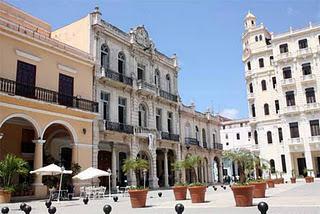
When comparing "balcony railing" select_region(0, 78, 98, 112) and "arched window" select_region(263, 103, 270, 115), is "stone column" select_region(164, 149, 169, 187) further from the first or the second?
"arched window" select_region(263, 103, 270, 115)

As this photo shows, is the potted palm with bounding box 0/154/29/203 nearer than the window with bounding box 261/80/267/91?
Yes

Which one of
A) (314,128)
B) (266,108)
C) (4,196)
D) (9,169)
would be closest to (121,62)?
(9,169)

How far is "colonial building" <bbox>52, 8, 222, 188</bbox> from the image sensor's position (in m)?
25.8

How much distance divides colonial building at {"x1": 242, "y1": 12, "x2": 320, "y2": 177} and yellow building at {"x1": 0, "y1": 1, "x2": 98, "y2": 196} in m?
28.2

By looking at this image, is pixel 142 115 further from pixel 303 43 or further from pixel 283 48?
pixel 303 43

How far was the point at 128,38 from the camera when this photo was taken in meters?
29.6

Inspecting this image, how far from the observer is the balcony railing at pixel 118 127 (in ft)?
83.7

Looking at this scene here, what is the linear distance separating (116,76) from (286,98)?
2549 cm

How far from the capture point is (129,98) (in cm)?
2867

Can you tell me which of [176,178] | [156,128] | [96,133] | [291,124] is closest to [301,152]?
[291,124]

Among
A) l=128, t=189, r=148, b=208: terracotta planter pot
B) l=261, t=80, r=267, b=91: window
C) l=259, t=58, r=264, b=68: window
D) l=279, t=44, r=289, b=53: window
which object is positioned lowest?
l=128, t=189, r=148, b=208: terracotta planter pot

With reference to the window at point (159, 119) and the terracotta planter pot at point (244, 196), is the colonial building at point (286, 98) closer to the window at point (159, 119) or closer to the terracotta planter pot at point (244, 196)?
the window at point (159, 119)

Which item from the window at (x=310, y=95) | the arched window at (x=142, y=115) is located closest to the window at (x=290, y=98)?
the window at (x=310, y=95)

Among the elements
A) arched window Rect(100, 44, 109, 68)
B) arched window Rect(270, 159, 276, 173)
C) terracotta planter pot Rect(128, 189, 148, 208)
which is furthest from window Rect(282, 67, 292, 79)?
terracotta planter pot Rect(128, 189, 148, 208)
